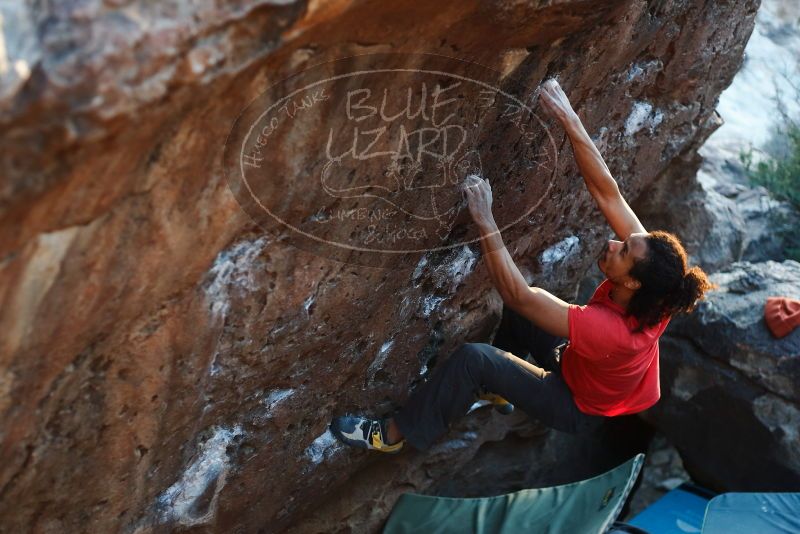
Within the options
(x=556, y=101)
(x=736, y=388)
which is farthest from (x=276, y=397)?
(x=736, y=388)

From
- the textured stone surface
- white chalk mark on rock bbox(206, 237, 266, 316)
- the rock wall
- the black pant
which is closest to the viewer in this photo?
the rock wall

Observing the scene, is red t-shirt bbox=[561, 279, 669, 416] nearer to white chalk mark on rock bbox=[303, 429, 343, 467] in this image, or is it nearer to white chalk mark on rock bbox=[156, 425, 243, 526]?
white chalk mark on rock bbox=[303, 429, 343, 467]

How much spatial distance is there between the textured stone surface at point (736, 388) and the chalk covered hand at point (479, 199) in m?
1.92

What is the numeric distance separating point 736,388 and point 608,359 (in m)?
1.52

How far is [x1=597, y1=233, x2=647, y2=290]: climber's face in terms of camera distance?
3.03 meters

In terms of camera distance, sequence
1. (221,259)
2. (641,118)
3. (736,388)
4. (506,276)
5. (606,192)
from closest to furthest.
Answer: (221,259)
(506,276)
(606,192)
(641,118)
(736,388)

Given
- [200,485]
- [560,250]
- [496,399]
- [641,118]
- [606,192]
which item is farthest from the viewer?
[560,250]

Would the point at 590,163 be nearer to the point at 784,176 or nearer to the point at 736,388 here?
the point at 736,388

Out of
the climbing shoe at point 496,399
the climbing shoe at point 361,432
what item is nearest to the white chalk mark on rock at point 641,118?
the climbing shoe at point 496,399

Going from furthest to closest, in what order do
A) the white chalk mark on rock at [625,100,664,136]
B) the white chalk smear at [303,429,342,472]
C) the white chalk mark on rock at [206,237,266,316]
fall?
the white chalk mark on rock at [625,100,664,136] → the white chalk smear at [303,429,342,472] → the white chalk mark on rock at [206,237,266,316]

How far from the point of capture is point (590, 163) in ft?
10.5

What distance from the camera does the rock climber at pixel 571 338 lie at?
3023 millimetres

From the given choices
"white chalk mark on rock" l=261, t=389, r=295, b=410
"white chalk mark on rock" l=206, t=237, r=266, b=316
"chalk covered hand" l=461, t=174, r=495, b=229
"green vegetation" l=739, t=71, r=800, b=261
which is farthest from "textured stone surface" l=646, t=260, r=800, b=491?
"white chalk mark on rock" l=206, t=237, r=266, b=316

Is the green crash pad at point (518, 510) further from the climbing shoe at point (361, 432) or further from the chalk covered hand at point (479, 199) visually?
the chalk covered hand at point (479, 199)
